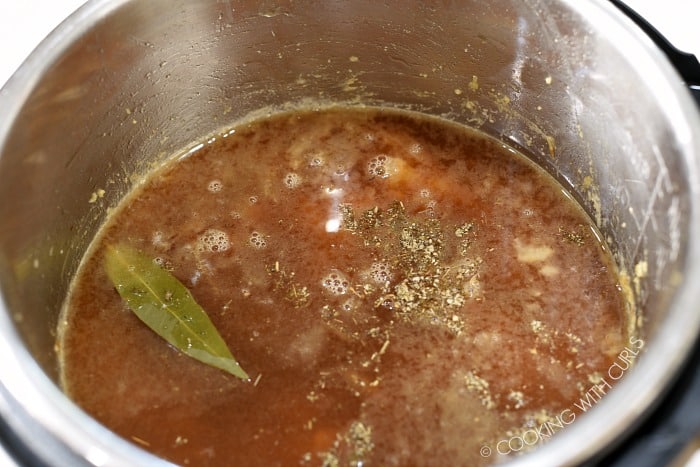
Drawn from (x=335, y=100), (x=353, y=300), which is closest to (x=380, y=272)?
(x=353, y=300)

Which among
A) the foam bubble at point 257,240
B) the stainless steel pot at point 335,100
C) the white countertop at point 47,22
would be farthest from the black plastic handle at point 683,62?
the foam bubble at point 257,240

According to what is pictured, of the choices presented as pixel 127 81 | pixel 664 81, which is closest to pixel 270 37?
pixel 127 81

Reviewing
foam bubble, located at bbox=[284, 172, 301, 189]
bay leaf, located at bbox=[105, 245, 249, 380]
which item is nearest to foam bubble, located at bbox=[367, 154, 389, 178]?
foam bubble, located at bbox=[284, 172, 301, 189]

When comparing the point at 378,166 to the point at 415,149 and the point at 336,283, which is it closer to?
the point at 415,149

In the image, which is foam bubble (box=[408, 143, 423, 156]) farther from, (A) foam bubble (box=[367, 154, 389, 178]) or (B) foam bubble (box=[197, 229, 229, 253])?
(B) foam bubble (box=[197, 229, 229, 253])

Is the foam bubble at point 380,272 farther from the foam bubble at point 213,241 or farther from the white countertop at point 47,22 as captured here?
the white countertop at point 47,22

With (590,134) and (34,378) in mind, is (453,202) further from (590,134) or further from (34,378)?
(34,378)
